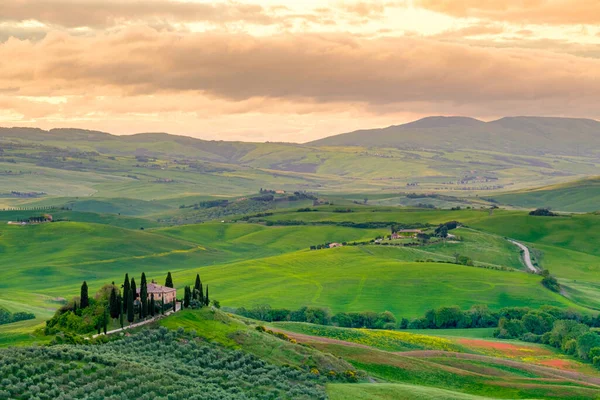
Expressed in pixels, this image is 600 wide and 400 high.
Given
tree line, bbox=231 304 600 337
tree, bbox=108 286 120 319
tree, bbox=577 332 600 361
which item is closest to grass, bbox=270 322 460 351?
tree, bbox=577 332 600 361

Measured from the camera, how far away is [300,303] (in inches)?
7480

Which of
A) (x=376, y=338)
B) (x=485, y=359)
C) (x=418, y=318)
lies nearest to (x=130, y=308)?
(x=376, y=338)

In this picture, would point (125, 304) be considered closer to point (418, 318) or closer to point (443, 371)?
point (443, 371)

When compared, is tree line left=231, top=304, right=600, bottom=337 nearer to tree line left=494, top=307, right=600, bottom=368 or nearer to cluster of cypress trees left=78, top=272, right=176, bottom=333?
tree line left=494, top=307, right=600, bottom=368

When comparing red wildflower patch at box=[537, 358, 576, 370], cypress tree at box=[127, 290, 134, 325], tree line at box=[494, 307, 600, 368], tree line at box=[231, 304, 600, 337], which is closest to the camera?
cypress tree at box=[127, 290, 134, 325]

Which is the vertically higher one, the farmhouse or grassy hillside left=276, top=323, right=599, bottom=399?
the farmhouse

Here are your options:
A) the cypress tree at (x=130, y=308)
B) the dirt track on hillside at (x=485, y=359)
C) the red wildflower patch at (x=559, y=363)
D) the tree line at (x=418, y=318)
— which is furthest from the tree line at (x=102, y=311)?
the tree line at (x=418, y=318)

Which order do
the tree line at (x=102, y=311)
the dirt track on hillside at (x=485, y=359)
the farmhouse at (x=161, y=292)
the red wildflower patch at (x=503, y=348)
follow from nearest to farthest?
the tree line at (x=102, y=311) < the farmhouse at (x=161, y=292) < the dirt track on hillside at (x=485, y=359) < the red wildflower patch at (x=503, y=348)

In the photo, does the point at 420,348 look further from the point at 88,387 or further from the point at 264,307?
the point at 88,387

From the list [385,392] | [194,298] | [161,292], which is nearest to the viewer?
[385,392]

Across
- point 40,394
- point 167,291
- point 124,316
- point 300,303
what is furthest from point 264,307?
point 40,394

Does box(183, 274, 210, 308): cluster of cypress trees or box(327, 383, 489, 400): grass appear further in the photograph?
box(183, 274, 210, 308): cluster of cypress trees

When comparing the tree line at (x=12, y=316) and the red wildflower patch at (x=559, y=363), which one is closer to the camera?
the red wildflower patch at (x=559, y=363)

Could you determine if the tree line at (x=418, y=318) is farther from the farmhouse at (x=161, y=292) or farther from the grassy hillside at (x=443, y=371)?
the farmhouse at (x=161, y=292)
